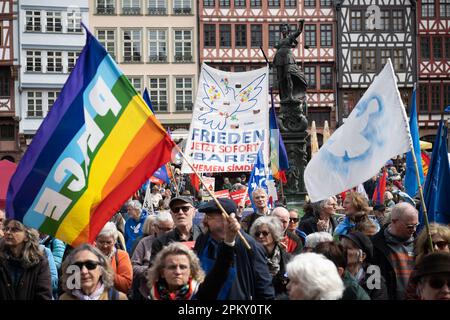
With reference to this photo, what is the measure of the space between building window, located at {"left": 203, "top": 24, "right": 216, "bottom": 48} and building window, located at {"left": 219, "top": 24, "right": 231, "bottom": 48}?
17.2 inches

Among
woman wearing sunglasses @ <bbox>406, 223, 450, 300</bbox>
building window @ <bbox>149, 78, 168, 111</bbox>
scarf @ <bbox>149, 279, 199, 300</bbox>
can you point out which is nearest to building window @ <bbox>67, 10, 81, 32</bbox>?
building window @ <bbox>149, 78, 168, 111</bbox>

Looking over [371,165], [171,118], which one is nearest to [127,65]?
[171,118]

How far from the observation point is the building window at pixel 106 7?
51188 millimetres

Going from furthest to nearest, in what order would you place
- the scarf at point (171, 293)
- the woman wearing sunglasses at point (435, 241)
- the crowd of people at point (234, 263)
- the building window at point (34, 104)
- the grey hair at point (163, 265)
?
the building window at point (34, 104), the woman wearing sunglasses at point (435, 241), the grey hair at point (163, 265), the scarf at point (171, 293), the crowd of people at point (234, 263)

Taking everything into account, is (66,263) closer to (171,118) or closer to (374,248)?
(374,248)

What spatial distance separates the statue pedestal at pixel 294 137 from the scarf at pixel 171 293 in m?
16.5

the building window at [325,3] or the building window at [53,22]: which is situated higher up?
the building window at [325,3]

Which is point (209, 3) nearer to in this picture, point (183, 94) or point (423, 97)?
point (183, 94)

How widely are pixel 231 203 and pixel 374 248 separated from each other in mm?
1225

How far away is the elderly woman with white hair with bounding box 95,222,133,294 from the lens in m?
7.03

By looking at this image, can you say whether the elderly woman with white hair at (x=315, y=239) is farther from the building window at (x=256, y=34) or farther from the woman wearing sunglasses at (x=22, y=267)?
the building window at (x=256, y=34)

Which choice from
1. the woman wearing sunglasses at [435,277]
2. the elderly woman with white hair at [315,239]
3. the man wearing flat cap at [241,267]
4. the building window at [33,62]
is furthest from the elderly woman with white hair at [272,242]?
the building window at [33,62]

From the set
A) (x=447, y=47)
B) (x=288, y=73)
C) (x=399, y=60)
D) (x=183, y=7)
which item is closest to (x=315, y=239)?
(x=288, y=73)

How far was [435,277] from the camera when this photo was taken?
4672 millimetres
